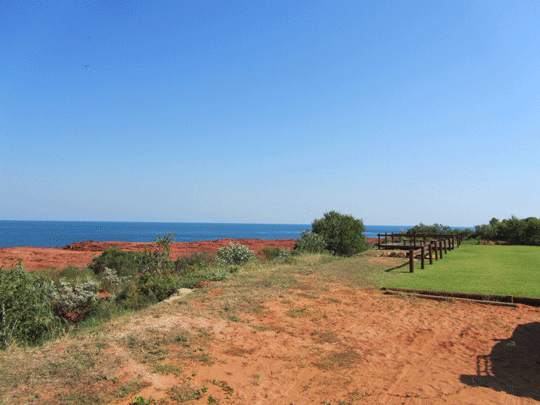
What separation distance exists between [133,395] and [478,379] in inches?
180

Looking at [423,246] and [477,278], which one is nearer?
[477,278]

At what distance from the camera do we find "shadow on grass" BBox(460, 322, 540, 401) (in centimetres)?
447

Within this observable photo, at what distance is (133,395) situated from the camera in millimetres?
4156

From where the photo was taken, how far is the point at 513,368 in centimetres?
508

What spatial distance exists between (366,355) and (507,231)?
3230 centimetres

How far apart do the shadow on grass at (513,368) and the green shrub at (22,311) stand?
23.4ft

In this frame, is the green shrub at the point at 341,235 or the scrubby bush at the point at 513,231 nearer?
the green shrub at the point at 341,235

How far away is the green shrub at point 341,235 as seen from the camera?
69.5 ft

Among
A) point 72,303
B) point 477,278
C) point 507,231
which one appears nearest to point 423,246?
point 477,278

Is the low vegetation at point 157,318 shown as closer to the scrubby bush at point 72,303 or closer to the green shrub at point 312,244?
the scrubby bush at point 72,303

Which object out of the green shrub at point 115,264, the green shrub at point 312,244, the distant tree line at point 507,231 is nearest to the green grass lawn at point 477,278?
the green shrub at point 312,244

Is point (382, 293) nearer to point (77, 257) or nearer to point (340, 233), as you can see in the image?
point (340, 233)

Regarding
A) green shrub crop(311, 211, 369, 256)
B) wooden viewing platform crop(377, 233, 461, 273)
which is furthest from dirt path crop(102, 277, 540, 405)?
green shrub crop(311, 211, 369, 256)

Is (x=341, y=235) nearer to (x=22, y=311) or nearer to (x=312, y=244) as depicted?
(x=312, y=244)
